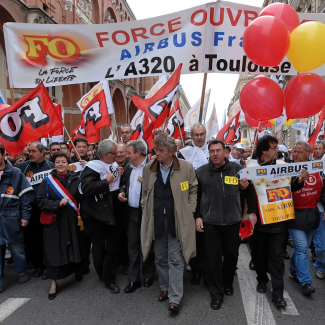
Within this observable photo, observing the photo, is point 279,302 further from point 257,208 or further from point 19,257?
point 19,257

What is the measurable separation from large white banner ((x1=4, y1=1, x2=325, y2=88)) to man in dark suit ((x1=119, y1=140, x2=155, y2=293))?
4.77 ft

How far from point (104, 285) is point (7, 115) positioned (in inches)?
117

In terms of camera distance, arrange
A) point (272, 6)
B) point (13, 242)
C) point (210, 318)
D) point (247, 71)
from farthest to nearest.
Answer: point (247, 71) → point (13, 242) → point (272, 6) → point (210, 318)

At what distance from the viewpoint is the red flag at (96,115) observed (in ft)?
22.2

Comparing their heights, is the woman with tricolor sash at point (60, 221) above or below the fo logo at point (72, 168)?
below

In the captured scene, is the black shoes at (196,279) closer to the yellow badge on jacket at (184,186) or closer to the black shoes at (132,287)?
the black shoes at (132,287)

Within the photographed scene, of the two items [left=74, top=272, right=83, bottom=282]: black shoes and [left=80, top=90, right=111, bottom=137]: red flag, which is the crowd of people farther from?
[left=80, top=90, right=111, bottom=137]: red flag

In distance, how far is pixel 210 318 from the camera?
319 cm

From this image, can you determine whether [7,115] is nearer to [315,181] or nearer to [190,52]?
[190,52]

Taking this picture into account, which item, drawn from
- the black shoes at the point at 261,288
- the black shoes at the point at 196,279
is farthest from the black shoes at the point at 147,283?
the black shoes at the point at 261,288

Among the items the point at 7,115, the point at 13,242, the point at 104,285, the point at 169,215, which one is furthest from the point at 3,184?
the point at 169,215

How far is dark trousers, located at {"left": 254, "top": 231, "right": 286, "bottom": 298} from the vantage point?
344 cm

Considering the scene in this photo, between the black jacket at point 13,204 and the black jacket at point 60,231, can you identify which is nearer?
the black jacket at point 60,231

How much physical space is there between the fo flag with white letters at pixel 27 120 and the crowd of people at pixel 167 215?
663 millimetres
